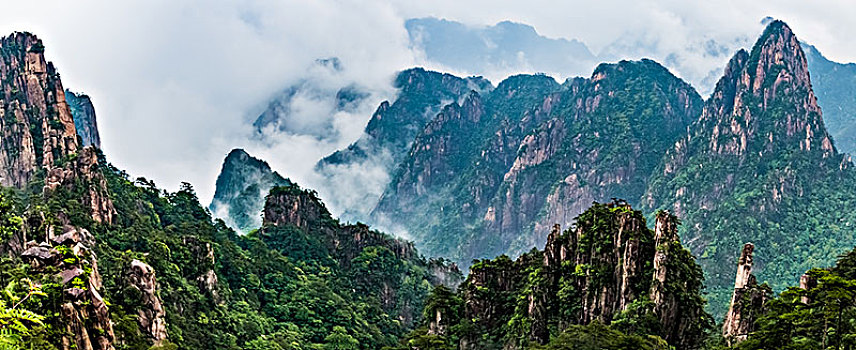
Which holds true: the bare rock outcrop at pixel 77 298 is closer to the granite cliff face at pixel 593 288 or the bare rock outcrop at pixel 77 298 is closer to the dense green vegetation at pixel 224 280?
the dense green vegetation at pixel 224 280

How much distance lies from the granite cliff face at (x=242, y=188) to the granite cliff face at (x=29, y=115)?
6527 cm

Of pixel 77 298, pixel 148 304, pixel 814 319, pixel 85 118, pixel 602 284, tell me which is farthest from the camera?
pixel 85 118

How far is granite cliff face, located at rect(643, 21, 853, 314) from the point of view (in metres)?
122

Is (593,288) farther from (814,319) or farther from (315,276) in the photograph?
(315,276)

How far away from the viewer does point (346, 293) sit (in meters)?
74.0

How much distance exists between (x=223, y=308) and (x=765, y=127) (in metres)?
124

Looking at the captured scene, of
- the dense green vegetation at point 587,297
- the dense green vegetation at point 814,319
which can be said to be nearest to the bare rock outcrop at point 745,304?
the dense green vegetation at point 587,297

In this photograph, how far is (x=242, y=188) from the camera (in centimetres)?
14588

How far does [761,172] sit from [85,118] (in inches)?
4601

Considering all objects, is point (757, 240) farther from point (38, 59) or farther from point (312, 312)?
point (38, 59)

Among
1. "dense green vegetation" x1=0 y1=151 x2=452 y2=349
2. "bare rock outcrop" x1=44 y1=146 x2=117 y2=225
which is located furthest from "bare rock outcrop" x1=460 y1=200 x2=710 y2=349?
"bare rock outcrop" x1=44 y1=146 x2=117 y2=225

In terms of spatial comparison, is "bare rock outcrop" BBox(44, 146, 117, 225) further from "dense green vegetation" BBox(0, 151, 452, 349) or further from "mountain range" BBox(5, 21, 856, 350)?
"dense green vegetation" BBox(0, 151, 452, 349)

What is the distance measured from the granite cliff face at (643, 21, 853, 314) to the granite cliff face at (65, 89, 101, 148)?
8878 cm

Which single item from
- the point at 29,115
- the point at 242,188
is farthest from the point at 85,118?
the point at 242,188
